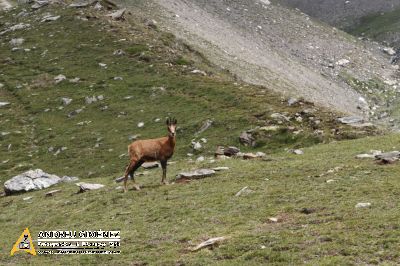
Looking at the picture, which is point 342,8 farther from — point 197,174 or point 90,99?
point 197,174

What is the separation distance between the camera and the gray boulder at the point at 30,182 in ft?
100

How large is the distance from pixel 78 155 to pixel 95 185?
35.4ft

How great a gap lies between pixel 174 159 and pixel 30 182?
29.6ft

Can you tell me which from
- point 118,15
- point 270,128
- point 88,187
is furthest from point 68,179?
point 118,15

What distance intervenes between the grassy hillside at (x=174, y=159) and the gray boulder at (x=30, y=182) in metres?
1.70

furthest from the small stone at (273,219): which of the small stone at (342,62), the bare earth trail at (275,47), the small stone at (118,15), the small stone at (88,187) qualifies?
the small stone at (342,62)

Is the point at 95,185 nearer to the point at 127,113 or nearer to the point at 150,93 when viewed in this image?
the point at 127,113

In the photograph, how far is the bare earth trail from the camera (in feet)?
217

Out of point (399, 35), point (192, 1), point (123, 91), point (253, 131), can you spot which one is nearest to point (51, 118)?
point (123, 91)

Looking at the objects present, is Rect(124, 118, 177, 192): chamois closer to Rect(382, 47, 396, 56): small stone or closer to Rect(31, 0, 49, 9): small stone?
Rect(31, 0, 49, 9): small stone

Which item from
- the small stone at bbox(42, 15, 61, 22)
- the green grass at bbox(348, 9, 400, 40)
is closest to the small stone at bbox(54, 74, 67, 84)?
the small stone at bbox(42, 15, 61, 22)

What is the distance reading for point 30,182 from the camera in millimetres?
31109

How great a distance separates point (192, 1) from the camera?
92.1 meters

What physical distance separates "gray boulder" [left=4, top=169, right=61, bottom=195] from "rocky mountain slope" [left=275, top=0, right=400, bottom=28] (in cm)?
12877
